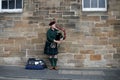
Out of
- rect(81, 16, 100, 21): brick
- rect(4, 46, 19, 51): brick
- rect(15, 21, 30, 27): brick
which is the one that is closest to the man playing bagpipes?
rect(81, 16, 100, 21): brick

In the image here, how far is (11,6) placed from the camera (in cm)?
1395

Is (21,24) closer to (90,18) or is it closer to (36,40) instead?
(36,40)

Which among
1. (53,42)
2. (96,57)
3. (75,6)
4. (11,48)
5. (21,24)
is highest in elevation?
(75,6)

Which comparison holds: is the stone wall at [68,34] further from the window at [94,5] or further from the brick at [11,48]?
the window at [94,5]

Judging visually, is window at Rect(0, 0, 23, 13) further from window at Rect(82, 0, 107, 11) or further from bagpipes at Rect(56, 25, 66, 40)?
window at Rect(82, 0, 107, 11)

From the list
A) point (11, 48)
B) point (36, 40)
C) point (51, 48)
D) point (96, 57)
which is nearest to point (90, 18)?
point (96, 57)

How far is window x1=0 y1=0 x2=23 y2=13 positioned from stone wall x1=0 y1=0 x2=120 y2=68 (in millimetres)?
242

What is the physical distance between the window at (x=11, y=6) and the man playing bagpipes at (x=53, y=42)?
1.77 meters

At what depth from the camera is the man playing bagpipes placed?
12859mm

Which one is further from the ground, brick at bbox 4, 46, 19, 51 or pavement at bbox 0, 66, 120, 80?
brick at bbox 4, 46, 19, 51

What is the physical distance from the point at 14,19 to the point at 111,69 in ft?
14.4

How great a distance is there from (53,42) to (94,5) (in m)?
2.37

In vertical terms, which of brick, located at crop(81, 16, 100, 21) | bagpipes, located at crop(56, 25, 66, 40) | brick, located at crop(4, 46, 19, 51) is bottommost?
brick, located at crop(4, 46, 19, 51)

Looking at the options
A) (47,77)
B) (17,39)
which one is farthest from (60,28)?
(47,77)
